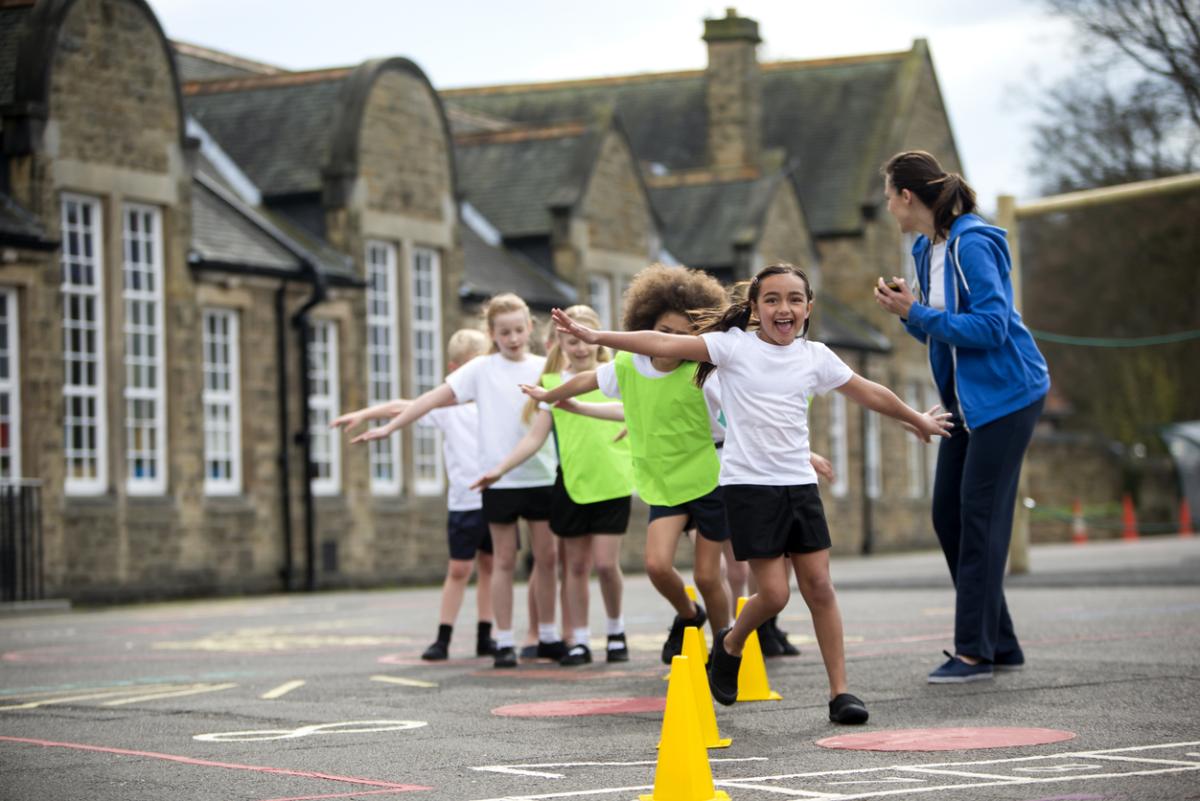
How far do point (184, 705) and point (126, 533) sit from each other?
1632 centimetres

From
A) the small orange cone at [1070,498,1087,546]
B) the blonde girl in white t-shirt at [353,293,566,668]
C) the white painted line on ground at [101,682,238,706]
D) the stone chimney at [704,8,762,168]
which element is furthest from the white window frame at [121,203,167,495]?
the small orange cone at [1070,498,1087,546]

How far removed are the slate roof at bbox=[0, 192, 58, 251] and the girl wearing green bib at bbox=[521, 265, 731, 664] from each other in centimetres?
1546

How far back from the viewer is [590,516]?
37.1ft

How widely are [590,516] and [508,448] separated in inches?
27.3

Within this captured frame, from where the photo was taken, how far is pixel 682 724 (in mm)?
6348

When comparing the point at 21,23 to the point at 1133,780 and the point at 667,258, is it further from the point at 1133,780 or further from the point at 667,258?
the point at 1133,780

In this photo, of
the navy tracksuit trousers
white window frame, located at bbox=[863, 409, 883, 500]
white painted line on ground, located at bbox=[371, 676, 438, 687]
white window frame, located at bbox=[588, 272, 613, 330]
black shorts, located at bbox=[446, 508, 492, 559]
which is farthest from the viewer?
white window frame, located at bbox=[863, 409, 883, 500]

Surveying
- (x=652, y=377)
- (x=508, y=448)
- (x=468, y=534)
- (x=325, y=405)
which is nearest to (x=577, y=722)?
(x=652, y=377)

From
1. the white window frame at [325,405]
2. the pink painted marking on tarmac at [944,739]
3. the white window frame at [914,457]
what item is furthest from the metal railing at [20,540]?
the white window frame at [914,457]

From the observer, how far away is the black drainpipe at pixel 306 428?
2875 centimetres

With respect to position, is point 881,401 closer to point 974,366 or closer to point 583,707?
point 974,366

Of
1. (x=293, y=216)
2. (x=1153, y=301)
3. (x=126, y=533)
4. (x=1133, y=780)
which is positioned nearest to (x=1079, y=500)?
(x=1153, y=301)

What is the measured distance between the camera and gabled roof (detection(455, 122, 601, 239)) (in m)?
36.4

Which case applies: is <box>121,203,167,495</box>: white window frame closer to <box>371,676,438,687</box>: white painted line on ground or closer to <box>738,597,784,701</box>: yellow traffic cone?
<box>371,676,438,687</box>: white painted line on ground
